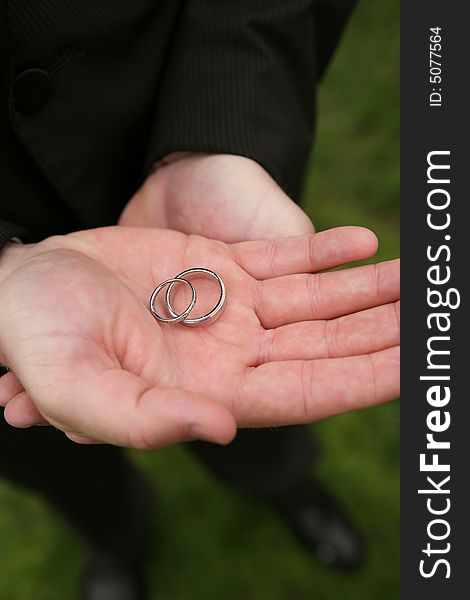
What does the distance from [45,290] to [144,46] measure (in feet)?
3.36

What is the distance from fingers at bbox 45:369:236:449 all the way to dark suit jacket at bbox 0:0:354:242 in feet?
2.36

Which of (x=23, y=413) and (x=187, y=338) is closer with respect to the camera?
(x=23, y=413)

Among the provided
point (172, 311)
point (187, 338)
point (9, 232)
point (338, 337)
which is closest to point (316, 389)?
point (338, 337)

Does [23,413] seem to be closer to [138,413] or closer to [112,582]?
[138,413]

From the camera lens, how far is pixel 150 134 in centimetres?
257

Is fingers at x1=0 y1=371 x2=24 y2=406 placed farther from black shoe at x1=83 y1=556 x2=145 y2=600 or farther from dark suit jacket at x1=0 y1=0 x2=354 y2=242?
black shoe at x1=83 y1=556 x2=145 y2=600

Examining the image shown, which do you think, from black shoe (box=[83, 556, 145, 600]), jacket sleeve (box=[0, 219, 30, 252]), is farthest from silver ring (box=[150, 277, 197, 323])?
black shoe (box=[83, 556, 145, 600])

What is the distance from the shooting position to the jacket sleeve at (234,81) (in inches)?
93.0

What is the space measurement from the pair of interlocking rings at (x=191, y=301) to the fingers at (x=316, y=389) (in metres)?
0.35

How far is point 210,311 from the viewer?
2209 mm

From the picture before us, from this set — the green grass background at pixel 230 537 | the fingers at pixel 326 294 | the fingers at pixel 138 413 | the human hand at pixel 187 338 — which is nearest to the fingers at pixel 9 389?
the human hand at pixel 187 338

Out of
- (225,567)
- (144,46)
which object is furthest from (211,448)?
(144,46)

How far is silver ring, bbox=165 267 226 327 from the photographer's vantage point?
2150 millimetres

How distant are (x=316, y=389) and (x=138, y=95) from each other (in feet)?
4.24
